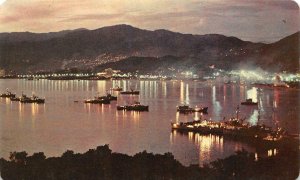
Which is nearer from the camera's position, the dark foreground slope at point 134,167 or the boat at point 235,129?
the dark foreground slope at point 134,167

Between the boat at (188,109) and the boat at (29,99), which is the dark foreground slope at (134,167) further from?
the boat at (188,109)

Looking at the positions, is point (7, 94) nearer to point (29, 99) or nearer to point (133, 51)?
point (29, 99)

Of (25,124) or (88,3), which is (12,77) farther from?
(88,3)

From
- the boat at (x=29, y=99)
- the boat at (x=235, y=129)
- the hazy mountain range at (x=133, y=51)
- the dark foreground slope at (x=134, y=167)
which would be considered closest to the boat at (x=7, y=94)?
the hazy mountain range at (x=133, y=51)

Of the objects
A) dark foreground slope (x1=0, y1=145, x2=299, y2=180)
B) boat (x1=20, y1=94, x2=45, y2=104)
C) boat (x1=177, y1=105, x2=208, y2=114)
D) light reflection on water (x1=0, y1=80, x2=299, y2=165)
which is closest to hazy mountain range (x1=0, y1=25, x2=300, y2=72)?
light reflection on water (x1=0, y1=80, x2=299, y2=165)

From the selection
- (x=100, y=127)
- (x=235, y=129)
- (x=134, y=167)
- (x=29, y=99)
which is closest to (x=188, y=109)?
(x=235, y=129)

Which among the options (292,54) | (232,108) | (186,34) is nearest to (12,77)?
(186,34)
